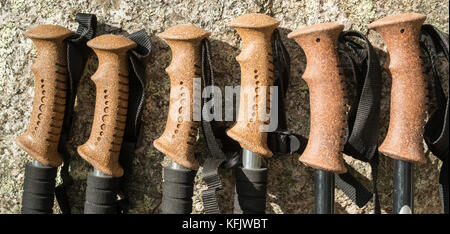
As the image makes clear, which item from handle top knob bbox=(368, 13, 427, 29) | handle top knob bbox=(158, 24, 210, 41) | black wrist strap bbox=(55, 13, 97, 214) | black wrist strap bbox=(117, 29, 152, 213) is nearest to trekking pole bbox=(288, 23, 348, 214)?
handle top knob bbox=(368, 13, 427, 29)

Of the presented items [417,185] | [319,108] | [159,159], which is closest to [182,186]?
[159,159]

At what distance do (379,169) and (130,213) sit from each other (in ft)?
2.26

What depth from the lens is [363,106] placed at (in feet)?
3.13

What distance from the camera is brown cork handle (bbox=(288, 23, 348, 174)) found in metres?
0.90

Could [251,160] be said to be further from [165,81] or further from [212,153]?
[165,81]

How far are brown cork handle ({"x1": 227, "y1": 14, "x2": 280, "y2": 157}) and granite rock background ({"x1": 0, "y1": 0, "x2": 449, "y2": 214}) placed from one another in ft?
0.30

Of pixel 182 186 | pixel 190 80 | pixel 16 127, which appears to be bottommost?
pixel 182 186

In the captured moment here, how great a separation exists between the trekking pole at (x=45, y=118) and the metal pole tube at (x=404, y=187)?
868 millimetres

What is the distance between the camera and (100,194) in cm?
98

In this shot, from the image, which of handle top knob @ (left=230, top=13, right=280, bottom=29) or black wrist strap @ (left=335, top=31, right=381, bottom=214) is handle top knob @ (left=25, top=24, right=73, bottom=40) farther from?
black wrist strap @ (left=335, top=31, right=381, bottom=214)

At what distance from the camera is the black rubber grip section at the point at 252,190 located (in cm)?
95

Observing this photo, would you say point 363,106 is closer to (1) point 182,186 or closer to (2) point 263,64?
(2) point 263,64

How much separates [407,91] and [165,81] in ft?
2.01

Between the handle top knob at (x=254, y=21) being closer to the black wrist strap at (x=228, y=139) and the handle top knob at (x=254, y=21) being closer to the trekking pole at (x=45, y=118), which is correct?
the black wrist strap at (x=228, y=139)
